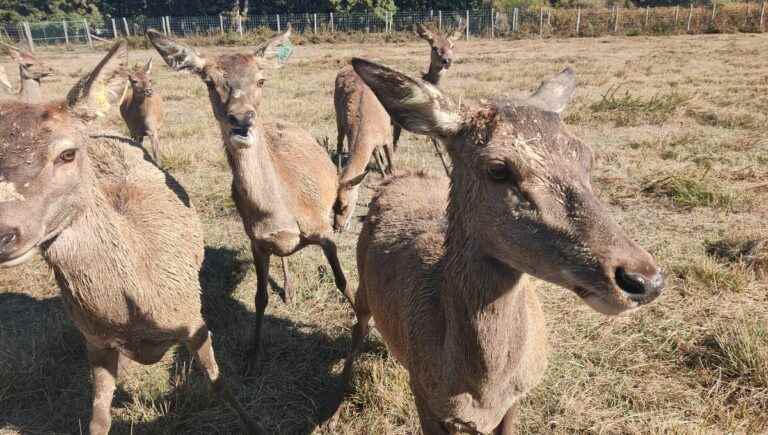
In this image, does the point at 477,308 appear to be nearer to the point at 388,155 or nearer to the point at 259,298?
the point at 259,298

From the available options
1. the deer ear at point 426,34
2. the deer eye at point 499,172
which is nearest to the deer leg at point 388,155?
the deer ear at point 426,34

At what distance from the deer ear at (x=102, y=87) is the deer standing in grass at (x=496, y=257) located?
1575mm

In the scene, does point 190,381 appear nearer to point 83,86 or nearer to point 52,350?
point 52,350

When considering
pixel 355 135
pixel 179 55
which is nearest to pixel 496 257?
pixel 179 55

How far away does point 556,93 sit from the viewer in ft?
8.75

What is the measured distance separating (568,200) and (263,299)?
10.5 feet

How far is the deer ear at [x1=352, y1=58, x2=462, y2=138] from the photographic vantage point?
197 centimetres

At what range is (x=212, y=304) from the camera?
16.1 feet

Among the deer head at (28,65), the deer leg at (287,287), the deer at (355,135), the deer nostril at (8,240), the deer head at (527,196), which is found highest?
the deer head at (28,65)

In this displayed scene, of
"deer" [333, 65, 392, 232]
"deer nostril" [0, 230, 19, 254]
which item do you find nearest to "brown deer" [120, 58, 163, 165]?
"deer" [333, 65, 392, 232]

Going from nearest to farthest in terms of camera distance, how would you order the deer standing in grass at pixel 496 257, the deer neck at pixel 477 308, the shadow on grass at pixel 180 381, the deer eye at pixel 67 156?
the deer standing in grass at pixel 496 257 → the deer neck at pixel 477 308 → the deer eye at pixel 67 156 → the shadow on grass at pixel 180 381

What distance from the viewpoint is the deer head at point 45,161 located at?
2178mm

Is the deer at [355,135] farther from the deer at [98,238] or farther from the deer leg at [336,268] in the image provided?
the deer at [98,238]

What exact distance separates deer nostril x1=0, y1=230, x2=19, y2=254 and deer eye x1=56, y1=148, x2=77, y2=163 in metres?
0.48
